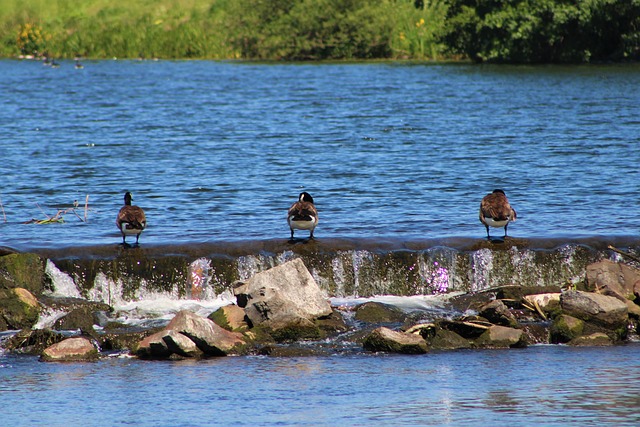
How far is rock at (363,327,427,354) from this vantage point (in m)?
14.6

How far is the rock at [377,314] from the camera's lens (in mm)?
16531

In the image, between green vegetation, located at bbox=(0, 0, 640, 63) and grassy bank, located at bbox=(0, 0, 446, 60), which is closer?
green vegetation, located at bbox=(0, 0, 640, 63)

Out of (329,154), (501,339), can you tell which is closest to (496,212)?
(501,339)

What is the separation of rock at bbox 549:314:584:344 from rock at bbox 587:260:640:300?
1266 mm

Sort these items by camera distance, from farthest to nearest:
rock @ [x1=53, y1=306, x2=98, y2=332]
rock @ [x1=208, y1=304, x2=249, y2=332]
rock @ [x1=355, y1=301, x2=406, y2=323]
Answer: rock @ [x1=355, y1=301, x2=406, y2=323]
rock @ [x1=53, y1=306, x2=98, y2=332]
rock @ [x1=208, y1=304, x2=249, y2=332]

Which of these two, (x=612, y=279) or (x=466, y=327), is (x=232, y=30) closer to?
(x=612, y=279)

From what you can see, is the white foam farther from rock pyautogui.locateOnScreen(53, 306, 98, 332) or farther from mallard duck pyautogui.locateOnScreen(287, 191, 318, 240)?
mallard duck pyautogui.locateOnScreen(287, 191, 318, 240)

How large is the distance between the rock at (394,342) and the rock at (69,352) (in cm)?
380

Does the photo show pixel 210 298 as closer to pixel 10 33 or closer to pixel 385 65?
pixel 385 65

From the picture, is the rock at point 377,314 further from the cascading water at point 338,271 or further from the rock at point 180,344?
the rock at point 180,344

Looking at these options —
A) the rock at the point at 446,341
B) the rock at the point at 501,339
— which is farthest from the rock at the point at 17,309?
the rock at the point at 501,339

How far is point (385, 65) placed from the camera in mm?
78750

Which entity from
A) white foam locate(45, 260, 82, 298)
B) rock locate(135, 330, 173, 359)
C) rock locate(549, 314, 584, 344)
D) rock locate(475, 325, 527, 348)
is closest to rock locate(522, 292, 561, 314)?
rock locate(549, 314, 584, 344)

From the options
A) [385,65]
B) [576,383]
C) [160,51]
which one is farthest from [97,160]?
[160,51]
